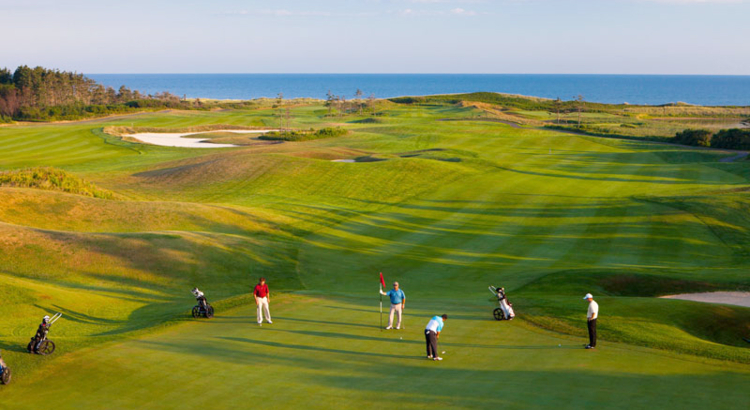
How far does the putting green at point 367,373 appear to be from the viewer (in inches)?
582

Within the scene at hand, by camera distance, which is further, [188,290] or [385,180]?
[385,180]

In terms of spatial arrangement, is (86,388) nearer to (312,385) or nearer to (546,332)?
(312,385)

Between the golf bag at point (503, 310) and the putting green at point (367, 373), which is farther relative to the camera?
the golf bag at point (503, 310)

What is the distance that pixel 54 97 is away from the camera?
156875 mm

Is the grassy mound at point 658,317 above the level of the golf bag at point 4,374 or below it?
below

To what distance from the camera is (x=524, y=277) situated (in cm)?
3034

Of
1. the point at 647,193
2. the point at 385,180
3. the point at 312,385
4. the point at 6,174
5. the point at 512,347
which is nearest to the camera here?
the point at 312,385

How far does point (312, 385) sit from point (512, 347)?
6.60 m

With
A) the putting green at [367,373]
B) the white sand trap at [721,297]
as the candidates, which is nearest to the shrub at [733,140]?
the white sand trap at [721,297]

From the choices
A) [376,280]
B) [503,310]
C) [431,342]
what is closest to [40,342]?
[431,342]

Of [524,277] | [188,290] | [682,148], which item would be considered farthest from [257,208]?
[682,148]

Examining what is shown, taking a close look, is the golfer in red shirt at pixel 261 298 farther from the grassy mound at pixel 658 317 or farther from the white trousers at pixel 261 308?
the grassy mound at pixel 658 317

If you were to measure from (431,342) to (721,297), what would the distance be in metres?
15.6

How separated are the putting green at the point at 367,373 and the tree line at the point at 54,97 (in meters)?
121
